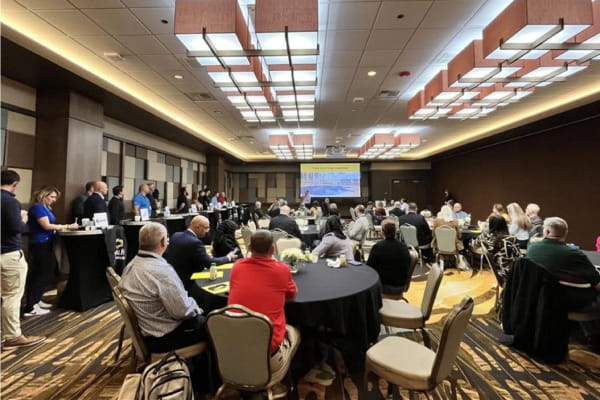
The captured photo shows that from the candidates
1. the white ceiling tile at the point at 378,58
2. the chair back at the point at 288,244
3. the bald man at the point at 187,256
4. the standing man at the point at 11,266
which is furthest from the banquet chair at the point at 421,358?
the white ceiling tile at the point at 378,58

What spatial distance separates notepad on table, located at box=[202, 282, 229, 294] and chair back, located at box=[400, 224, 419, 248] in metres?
4.87

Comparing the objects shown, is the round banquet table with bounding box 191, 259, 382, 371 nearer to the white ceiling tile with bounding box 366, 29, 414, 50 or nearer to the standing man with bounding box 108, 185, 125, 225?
the white ceiling tile with bounding box 366, 29, 414, 50

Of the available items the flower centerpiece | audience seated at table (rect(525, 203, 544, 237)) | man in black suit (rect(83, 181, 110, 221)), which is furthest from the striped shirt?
audience seated at table (rect(525, 203, 544, 237))

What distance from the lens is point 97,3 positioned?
10.5 feet

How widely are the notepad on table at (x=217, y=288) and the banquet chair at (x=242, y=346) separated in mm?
640

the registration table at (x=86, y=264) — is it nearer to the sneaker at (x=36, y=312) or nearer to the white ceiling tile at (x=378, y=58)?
the sneaker at (x=36, y=312)

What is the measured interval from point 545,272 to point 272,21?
3.57 meters

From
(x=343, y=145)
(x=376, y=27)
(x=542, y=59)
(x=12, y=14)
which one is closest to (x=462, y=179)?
(x=343, y=145)

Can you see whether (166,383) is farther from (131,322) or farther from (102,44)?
(102,44)

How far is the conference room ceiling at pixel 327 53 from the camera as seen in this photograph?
334 centimetres

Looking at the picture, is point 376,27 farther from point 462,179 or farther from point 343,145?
point 462,179

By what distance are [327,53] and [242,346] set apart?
4179 millimetres

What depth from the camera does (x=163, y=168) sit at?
31.0 feet

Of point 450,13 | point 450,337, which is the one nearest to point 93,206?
point 450,337
